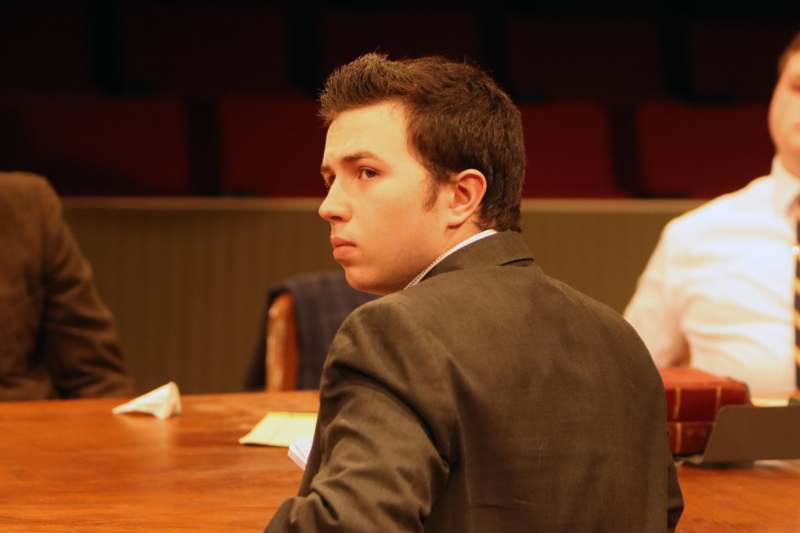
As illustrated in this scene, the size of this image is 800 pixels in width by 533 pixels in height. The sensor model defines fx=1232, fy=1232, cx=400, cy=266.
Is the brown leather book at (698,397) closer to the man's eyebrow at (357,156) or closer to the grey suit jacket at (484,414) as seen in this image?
the grey suit jacket at (484,414)

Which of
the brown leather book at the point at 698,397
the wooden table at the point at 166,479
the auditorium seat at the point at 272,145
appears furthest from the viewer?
the auditorium seat at the point at 272,145

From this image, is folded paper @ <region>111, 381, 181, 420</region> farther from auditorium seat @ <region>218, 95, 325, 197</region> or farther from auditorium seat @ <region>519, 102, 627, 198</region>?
auditorium seat @ <region>519, 102, 627, 198</region>

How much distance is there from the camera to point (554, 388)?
1047 mm

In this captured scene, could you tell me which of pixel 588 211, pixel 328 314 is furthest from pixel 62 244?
pixel 588 211

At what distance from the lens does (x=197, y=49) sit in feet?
13.1

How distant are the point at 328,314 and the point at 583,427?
5.23ft

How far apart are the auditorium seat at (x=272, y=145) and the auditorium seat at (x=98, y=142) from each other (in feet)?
0.47

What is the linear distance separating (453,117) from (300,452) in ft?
1.62

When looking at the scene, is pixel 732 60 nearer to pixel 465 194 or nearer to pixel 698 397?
pixel 698 397

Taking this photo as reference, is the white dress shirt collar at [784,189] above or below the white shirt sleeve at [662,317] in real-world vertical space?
above

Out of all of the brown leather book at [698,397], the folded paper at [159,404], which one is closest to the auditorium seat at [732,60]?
the brown leather book at [698,397]

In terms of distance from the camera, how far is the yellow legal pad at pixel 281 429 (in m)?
1.62

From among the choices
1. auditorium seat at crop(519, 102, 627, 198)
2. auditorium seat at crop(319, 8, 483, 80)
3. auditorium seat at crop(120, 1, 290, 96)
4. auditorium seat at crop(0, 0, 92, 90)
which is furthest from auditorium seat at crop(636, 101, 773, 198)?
auditorium seat at crop(0, 0, 92, 90)

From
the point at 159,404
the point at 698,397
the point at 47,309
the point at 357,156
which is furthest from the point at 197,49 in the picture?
the point at 357,156
